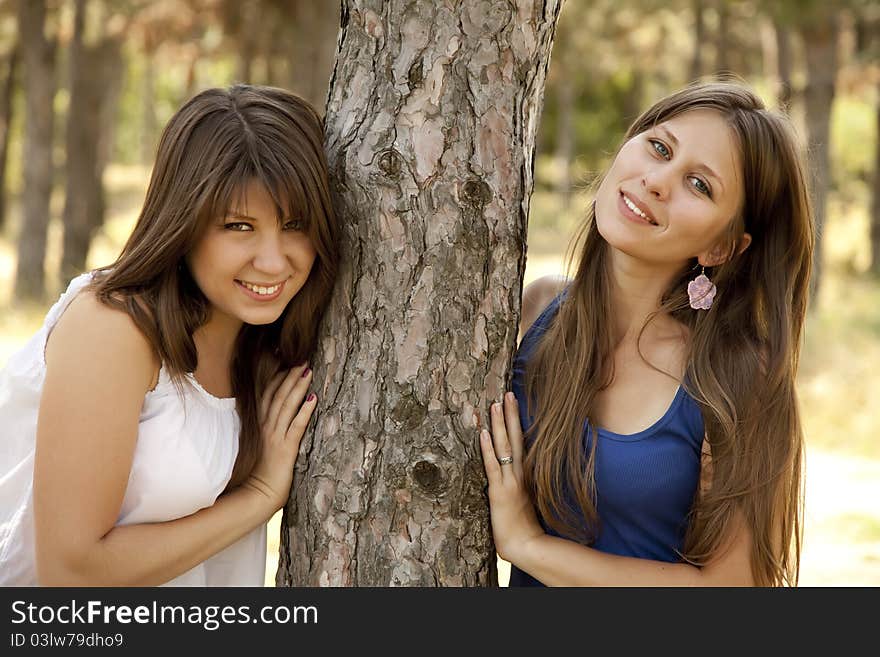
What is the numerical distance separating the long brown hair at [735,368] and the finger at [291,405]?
0.57 meters

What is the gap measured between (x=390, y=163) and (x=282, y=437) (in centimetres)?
72

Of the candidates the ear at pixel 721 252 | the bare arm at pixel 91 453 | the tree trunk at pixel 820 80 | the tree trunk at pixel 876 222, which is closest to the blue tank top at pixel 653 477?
the ear at pixel 721 252

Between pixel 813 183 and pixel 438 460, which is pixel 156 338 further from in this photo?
pixel 813 183

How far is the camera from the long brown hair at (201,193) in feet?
7.61

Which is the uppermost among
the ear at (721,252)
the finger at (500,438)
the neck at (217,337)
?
the ear at (721,252)

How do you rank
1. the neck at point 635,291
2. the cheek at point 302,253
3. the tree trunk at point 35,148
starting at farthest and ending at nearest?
the tree trunk at point 35,148 < the neck at point 635,291 < the cheek at point 302,253

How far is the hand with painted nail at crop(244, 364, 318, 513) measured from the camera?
260cm

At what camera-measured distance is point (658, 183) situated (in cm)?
254

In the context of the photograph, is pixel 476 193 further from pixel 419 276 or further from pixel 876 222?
pixel 876 222

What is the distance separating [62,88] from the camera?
27.3m

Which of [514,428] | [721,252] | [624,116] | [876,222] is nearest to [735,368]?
[721,252]

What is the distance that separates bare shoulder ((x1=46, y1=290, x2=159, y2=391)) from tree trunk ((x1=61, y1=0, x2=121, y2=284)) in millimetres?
10264

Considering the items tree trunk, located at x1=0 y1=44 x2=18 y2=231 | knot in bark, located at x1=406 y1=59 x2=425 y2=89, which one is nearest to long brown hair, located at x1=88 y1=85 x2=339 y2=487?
knot in bark, located at x1=406 y1=59 x2=425 y2=89

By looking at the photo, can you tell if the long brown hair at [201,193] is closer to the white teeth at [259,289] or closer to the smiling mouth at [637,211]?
the white teeth at [259,289]
